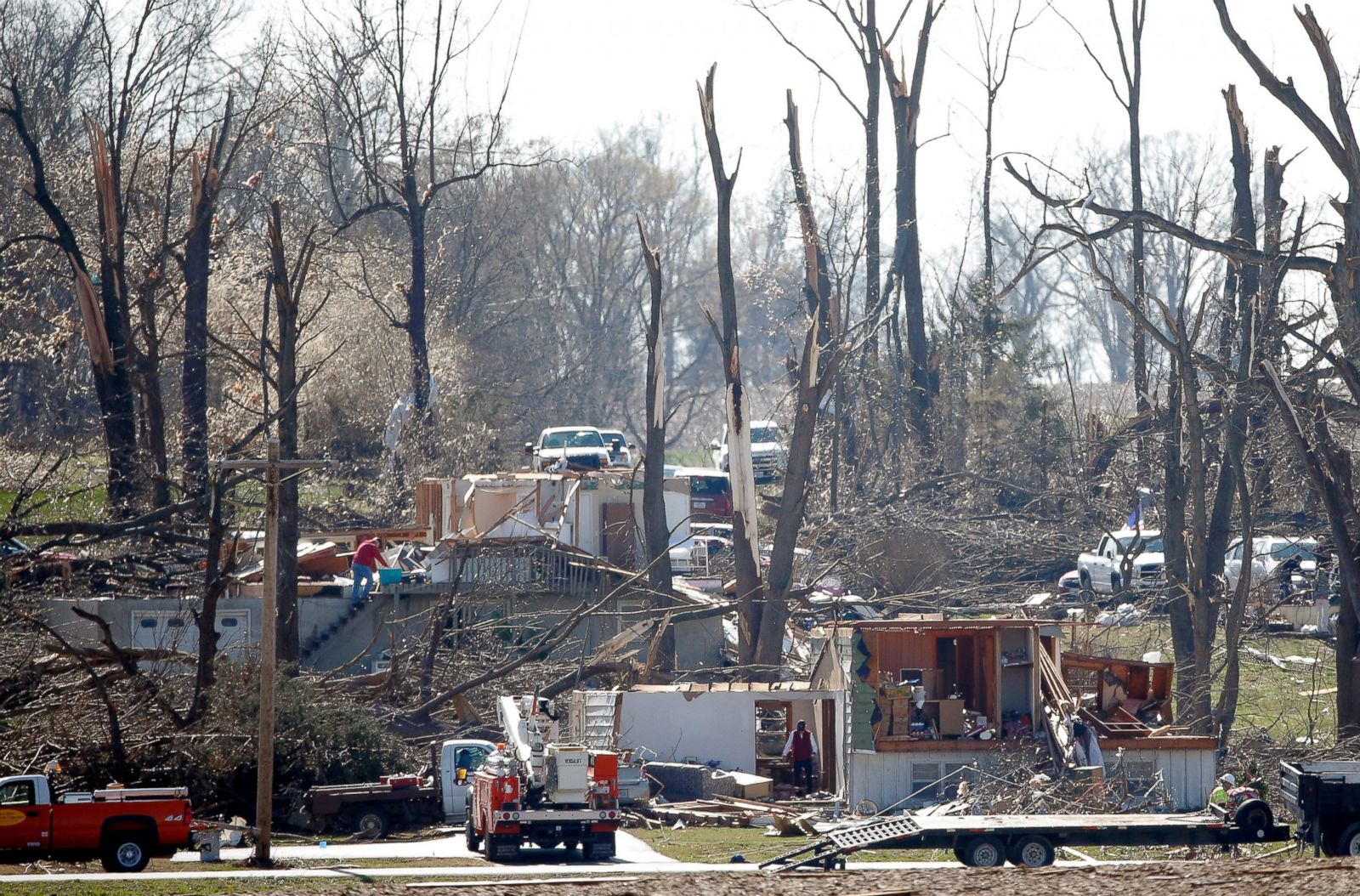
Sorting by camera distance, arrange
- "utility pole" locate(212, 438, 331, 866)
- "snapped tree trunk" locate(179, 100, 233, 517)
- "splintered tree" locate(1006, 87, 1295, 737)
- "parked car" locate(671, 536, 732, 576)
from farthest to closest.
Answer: "parked car" locate(671, 536, 732, 576)
"snapped tree trunk" locate(179, 100, 233, 517)
"splintered tree" locate(1006, 87, 1295, 737)
"utility pole" locate(212, 438, 331, 866)

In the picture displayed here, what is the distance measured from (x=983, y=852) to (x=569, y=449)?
2839cm

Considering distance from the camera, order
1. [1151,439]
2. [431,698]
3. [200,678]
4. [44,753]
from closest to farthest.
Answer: [44,753], [200,678], [431,698], [1151,439]

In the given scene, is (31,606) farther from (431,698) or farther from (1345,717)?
(1345,717)

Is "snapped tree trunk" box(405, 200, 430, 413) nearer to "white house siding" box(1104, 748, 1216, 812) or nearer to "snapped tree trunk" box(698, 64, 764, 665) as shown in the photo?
"snapped tree trunk" box(698, 64, 764, 665)

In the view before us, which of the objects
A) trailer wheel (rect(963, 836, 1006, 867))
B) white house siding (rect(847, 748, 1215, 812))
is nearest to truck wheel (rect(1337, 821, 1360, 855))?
trailer wheel (rect(963, 836, 1006, 867))

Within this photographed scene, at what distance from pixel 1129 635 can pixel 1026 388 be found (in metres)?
10.7

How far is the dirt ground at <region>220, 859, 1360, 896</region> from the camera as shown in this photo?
1181 cm

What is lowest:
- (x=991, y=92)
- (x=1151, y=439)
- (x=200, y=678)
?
(x=200, y=678)

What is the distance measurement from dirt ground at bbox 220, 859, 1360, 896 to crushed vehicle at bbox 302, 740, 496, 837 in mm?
6206

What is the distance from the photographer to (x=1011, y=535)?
33.3 metres

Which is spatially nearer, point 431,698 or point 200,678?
point 200,678

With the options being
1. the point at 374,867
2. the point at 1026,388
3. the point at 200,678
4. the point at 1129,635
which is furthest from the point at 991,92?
the point at 374,867

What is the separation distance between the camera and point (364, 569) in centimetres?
2847

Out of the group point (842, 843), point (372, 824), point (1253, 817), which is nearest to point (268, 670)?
point (372, 824)
